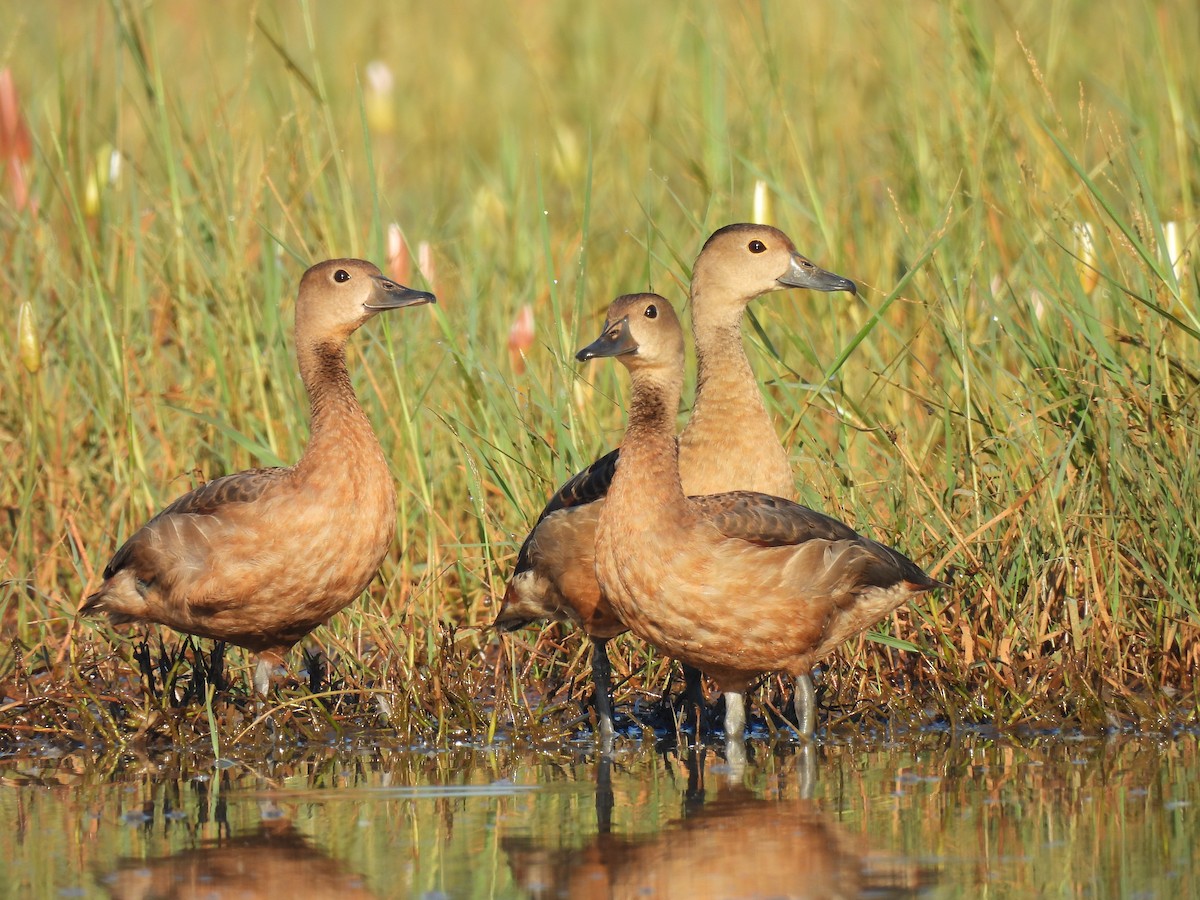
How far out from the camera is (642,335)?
5.72 meters

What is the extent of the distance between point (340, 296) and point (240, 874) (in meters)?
2.61

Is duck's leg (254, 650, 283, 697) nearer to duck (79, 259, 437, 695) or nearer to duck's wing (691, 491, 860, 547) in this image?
duck (79, 259, 437, 695)

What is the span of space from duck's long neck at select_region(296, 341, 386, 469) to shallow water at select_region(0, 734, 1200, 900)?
3.05ft

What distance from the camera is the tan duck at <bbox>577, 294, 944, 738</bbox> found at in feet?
17.1

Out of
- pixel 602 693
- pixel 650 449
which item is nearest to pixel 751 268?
pixel 650 449

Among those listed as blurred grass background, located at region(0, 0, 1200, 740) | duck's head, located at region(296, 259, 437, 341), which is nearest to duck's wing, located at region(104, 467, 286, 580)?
blurred grass background, located at region(0, 0, 1200, 740)

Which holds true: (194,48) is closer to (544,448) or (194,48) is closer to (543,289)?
(543,289)

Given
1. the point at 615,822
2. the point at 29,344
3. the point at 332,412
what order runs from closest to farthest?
the point at 615,822, the point at 332,412, the point at 29,344

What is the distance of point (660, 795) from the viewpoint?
479 cm

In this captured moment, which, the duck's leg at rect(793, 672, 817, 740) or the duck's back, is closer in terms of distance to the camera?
the duck's leg at rect(793, 672, 817, 740)

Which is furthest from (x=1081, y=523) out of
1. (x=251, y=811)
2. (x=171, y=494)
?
(x=171, y=494)

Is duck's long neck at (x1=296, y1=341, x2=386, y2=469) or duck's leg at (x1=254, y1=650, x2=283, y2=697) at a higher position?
duck's long neck at (x1=296, y1=341, x2=386, y2=469)

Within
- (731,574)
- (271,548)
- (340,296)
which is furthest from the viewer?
(340,296)

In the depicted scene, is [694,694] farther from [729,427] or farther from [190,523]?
[190,523]
